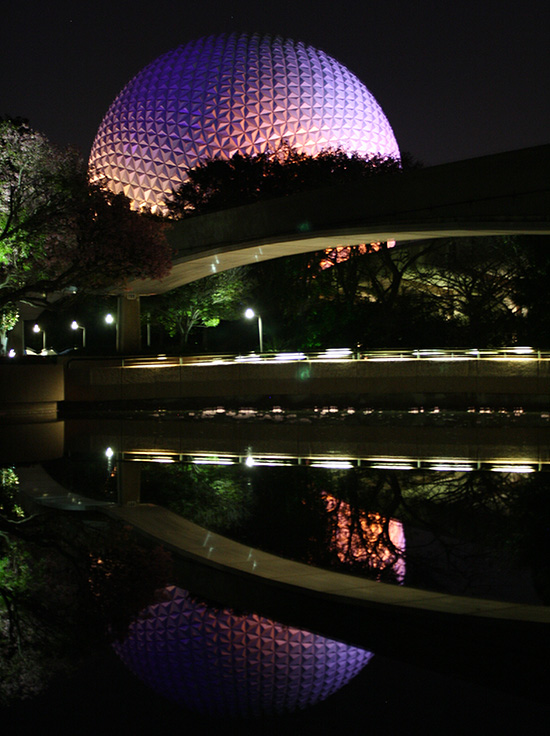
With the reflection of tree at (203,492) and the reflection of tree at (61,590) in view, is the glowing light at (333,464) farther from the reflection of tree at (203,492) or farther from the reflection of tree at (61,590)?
the reflection of tree at (61,590)

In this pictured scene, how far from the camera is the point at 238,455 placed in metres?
12.4

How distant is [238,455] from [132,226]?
8867 mm

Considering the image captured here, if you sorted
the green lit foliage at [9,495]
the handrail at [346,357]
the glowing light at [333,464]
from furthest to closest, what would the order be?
the handrail at [346,357] < the glowing light at [333,464] < the green lit foliage at [9,495]

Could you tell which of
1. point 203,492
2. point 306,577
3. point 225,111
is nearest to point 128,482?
point 203,492

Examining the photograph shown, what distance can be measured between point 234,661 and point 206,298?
31986 mm

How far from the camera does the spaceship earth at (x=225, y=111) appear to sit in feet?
148

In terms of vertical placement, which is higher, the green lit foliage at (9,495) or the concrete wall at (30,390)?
the concrete wall at (30,390)

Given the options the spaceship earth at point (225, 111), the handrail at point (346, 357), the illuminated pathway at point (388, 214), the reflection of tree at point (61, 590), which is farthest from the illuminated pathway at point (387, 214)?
the spaceship earth at point (225, 111)

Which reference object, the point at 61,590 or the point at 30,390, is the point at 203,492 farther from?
the point at 30,390

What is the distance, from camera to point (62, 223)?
18.8 metres

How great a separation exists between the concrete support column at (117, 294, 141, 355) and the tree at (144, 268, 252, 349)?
5.60 meters

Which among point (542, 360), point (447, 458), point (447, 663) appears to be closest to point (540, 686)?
point (447, 663)

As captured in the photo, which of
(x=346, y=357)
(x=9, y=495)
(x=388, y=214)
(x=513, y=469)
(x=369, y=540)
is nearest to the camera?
(x=369, y=540)

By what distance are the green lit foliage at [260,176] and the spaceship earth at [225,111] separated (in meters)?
3.07
